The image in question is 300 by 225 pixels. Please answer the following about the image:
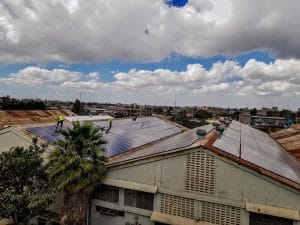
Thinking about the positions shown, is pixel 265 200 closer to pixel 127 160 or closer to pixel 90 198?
pixel 127 160

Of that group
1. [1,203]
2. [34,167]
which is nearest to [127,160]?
[34,167]

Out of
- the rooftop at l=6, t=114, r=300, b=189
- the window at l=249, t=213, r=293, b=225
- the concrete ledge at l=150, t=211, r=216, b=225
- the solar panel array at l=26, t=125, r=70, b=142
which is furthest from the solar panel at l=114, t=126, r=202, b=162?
the solar panel array at l=26, t=125, r=70, b=142

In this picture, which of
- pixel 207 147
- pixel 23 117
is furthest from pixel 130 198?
pixel 23 117

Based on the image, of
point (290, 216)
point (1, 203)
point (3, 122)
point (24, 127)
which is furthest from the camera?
point (3, 122)

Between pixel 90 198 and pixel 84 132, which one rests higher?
pixel 84 132

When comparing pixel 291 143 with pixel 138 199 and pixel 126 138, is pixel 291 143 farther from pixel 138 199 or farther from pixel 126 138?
pixel 138 199

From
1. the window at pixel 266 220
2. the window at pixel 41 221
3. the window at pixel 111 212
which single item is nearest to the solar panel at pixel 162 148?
the window at pixel 111 212
